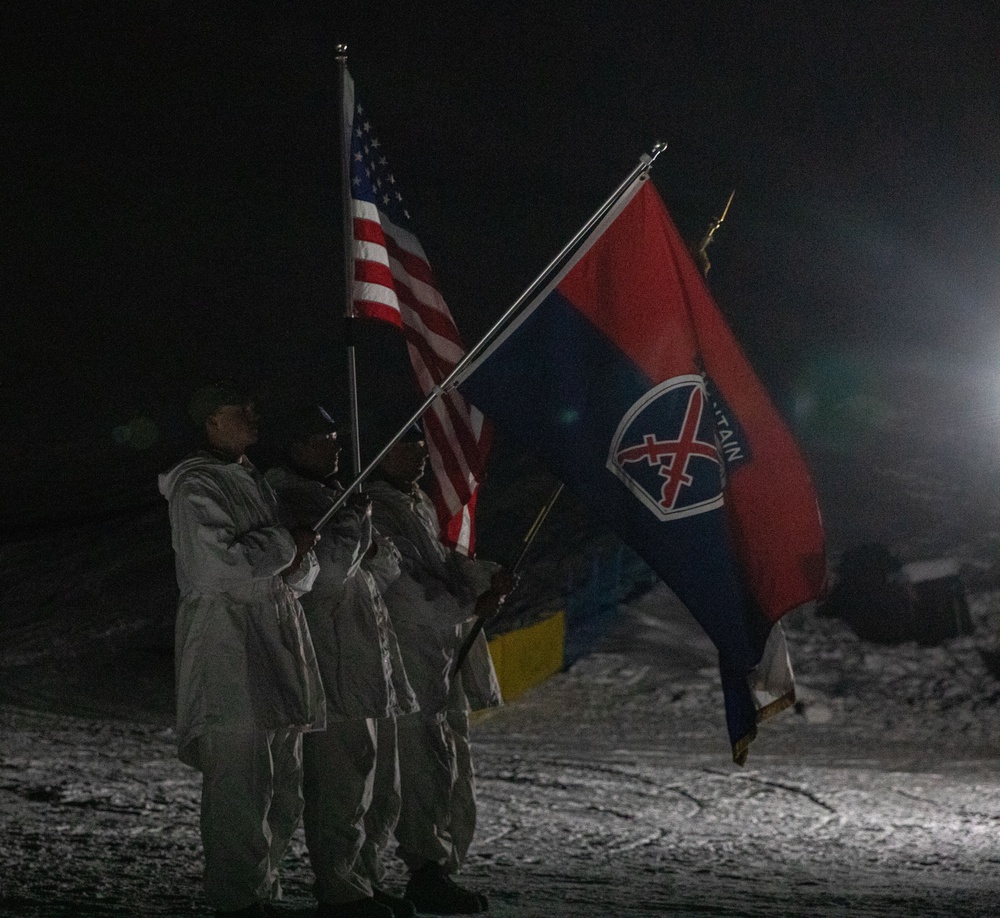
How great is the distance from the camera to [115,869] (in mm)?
5184

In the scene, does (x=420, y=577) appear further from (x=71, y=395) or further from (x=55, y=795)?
(x=71, y=395)

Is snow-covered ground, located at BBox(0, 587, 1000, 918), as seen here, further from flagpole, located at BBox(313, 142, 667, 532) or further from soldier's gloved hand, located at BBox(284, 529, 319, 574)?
flagpole, located at BBox(313, 142, 667, 532)

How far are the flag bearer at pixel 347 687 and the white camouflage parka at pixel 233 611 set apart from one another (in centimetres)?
28

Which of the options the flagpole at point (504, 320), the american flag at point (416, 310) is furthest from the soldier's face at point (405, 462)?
the flagpole at point (504, 320)

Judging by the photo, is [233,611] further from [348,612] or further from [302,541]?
[348,612]

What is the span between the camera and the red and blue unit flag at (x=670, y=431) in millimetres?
4562

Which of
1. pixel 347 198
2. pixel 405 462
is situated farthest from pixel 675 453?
pixel 347 198

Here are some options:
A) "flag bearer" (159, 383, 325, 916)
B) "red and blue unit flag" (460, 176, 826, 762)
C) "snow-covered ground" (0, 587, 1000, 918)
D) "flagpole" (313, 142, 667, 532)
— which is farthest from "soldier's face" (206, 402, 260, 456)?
"snow-covered ground" (0, 587, 1000, 918)

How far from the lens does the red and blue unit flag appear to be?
456cm

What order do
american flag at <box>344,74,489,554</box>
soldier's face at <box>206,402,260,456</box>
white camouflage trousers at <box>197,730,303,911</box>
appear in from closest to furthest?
white camouflage trousers at <box>197,730,303,911</box>
soldier's face at <box>206,402,260,456</box>
american flag at <box>344,74,489,554</box>

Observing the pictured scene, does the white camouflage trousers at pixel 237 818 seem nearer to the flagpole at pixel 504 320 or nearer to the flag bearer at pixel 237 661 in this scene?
the flag bearer at pixel 237 661

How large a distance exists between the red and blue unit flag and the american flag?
0.71 m

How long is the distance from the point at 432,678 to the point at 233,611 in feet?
3.28

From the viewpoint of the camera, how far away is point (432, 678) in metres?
5.11
